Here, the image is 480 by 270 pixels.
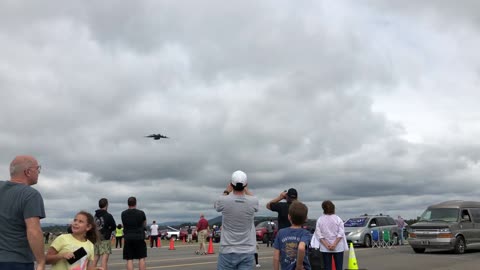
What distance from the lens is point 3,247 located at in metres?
4.84

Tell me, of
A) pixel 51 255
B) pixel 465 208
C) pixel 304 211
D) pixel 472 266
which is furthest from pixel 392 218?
pixel 51 255

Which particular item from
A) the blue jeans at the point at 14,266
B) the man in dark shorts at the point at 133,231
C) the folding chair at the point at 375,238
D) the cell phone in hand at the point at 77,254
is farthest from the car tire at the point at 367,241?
the blue jeans at the point at 14,266

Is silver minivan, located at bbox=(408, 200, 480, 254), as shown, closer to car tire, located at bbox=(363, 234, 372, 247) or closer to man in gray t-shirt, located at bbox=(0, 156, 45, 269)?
car tire, located at bbox=(363, 234, 372, 247)

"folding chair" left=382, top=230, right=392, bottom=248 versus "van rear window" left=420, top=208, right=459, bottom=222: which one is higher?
"van rear window" left=420, top=208, right=459, bottom=222

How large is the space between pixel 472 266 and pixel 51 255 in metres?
14.9

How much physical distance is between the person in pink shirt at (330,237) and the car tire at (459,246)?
14.0 meters

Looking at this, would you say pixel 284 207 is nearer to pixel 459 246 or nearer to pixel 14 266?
pixel 14 266

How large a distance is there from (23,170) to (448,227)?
19475mm

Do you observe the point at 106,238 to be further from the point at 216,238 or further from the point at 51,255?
the point at 216,238

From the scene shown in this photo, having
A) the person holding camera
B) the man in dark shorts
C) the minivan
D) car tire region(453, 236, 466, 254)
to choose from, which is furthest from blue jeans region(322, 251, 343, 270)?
the minivan

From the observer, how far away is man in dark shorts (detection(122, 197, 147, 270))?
11328mm

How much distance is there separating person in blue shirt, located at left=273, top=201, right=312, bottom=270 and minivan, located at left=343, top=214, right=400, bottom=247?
21530 millimetres

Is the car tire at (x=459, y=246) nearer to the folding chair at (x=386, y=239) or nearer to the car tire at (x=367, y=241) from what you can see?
the folding chair at (x=386, y=239)

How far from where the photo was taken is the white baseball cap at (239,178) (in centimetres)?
622
